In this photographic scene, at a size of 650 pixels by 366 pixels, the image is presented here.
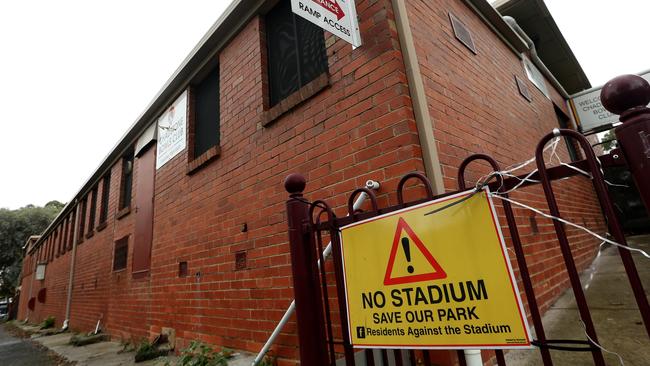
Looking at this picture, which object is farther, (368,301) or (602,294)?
(602,294)

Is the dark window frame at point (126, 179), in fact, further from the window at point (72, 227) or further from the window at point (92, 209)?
the window at point (72, 227)

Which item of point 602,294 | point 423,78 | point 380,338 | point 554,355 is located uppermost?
point 423,78

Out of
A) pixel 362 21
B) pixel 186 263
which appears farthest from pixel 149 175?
pixel 362 21

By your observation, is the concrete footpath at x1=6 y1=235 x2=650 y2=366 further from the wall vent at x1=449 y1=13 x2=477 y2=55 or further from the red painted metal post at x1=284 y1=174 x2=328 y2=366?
the wall vent at x1=449 y1=13 x2=477 y2=55

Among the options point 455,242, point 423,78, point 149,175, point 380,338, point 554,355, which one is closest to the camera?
point 455,242

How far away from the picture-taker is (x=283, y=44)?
3.60 metres

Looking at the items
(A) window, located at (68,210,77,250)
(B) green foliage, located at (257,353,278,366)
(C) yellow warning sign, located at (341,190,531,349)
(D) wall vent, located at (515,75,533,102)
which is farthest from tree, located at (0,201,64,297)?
(C) yellow warning sign, located at (341,190,531,349)

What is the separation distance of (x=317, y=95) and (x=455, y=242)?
79.2 inches

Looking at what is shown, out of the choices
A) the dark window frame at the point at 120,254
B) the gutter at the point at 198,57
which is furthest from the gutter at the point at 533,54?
the dark window frame at the point at 120,254

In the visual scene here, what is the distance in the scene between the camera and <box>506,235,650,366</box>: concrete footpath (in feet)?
6.34

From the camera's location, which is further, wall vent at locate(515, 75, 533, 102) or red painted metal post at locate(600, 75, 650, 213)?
wall vent at locate(515, 75, 533, 102)

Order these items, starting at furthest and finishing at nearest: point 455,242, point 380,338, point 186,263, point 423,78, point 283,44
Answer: point 186,263
point 283,44
point 423,78
point 380,338
point 455,242

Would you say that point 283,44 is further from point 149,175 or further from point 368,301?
point 149,175

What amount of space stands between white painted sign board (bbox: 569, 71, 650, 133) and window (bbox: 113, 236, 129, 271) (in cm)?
1005
